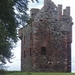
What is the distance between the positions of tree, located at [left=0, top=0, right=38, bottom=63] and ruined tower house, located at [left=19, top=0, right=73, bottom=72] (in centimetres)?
2008

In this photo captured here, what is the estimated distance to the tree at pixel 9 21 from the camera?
29.0m

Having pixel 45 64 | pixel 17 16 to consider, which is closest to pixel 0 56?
pixel 17 16

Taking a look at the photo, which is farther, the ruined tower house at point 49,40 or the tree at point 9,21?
the ruined tower house at point 49,40

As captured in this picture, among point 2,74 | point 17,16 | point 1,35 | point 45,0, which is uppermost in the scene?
point 45,0

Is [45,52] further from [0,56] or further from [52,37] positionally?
[0,56]

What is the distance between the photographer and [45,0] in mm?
58125

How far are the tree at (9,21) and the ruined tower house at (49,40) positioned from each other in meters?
Result: 20.1

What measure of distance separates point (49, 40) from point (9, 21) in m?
26.8

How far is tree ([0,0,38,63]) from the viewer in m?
29.0

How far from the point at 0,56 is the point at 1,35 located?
5168 mm

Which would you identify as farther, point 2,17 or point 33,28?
point 33,28

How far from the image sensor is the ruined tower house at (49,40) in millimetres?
56812

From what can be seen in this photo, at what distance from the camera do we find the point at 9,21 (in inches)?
1225

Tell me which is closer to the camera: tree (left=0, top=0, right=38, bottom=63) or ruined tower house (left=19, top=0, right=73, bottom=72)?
tree (left=0, top=0, right=38, bottom=63)
